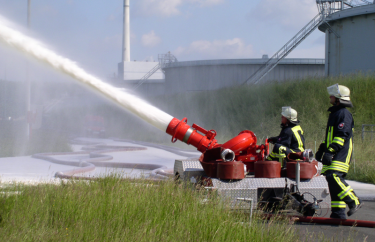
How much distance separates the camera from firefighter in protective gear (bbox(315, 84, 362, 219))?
16.1ft

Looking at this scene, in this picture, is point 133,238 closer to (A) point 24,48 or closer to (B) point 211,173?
(B) point 211,173

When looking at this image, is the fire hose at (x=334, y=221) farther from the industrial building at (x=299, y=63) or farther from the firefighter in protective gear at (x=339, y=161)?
the industrial building at (x=299, y=63)

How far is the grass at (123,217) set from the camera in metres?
3.46

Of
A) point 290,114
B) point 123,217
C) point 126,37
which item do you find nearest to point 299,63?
point 126,37

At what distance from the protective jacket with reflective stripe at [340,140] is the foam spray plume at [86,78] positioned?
244cm

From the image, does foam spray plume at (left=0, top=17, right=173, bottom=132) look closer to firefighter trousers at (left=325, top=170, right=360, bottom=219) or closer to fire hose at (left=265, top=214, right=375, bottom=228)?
fire hose at (left=265, top=214, right=375, bottom=228)

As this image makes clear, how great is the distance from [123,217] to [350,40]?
789 inches

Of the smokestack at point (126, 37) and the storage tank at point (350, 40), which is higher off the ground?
the smokestack at point (126, 37)

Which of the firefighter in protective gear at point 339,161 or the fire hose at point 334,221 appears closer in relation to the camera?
the fire hose at point 334,221

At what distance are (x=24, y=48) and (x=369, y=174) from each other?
7.41 m

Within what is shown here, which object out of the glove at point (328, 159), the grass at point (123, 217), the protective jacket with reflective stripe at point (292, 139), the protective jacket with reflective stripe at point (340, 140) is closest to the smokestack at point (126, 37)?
the protective jacket with reflective stripe at point (292, 139)

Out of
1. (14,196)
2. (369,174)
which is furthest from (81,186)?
(369,174)

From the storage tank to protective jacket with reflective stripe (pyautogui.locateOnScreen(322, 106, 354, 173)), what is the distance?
16.6 m

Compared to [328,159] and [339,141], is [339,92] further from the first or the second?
[328,159]
